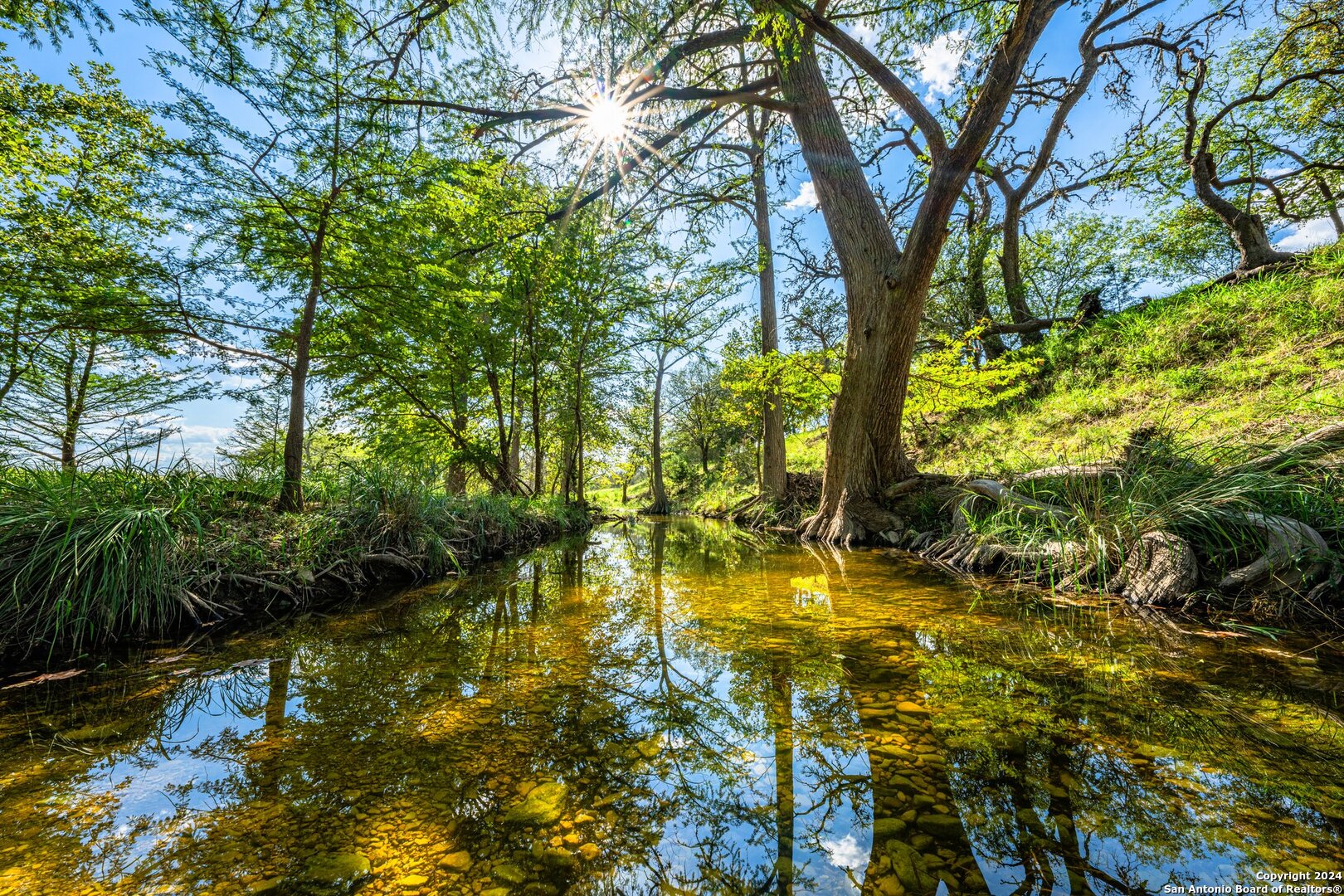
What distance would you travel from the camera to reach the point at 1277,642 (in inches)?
94.9

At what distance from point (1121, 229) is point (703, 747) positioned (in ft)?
90.8

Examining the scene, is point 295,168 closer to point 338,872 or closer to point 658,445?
point 338,872

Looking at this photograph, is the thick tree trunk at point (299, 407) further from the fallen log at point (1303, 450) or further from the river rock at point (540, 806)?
the fallen log at point (1303, 450)

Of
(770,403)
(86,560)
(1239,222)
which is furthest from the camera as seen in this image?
(770,403)

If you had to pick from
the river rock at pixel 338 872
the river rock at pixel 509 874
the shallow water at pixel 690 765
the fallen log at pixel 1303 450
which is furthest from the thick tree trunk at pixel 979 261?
the river rock at pixel 338 872

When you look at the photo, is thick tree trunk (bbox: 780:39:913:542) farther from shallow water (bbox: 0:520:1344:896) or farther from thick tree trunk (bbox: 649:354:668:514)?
thick tree trunk (bbox: 649:354:668:514)

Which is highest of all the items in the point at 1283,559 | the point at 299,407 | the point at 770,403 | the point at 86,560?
the point at 770,403

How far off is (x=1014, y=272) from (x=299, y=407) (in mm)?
14982

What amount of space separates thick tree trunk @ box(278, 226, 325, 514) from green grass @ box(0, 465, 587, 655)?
179 mm

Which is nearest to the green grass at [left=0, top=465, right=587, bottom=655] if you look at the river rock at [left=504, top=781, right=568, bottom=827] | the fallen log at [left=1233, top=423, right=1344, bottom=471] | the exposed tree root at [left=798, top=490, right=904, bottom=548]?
the river rock at [left=504, top=781, right=568, bottom=827]

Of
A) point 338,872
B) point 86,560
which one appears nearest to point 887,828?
point 338,872

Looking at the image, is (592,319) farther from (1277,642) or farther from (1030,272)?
(1030,272)

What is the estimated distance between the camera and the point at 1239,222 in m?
8.65

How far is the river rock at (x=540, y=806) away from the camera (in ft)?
4.33
